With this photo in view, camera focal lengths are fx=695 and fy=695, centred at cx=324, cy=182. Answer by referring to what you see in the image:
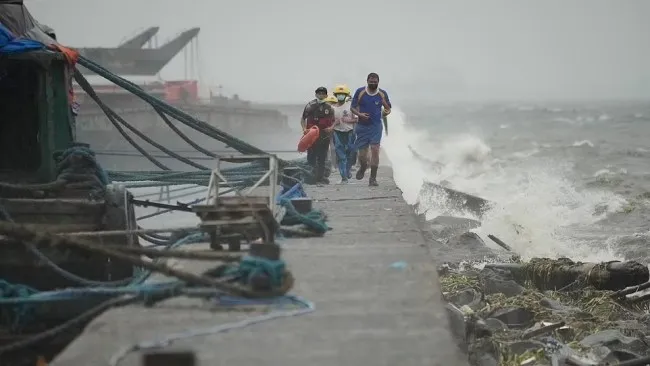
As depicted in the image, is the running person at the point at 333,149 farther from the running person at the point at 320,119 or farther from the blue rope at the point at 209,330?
the blue rope at the point at 209,330

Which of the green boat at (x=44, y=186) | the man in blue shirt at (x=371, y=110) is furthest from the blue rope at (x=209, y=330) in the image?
the man in blue shirt at (x=371, y=110)

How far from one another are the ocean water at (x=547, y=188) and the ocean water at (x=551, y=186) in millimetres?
30

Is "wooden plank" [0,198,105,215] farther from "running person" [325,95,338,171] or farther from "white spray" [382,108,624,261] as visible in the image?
"white spray" [382,108,624,261]

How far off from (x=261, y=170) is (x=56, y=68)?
360cm

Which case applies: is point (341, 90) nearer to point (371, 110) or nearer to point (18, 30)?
point (371, 110)

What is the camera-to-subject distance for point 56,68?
846cm

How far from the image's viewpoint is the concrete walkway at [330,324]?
4.04 meters

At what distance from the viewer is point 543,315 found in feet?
27.7

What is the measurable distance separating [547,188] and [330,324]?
24205mm

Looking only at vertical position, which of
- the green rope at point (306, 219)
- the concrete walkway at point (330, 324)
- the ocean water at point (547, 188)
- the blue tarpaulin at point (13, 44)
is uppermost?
the blue tarpaulin at point (13, 44)

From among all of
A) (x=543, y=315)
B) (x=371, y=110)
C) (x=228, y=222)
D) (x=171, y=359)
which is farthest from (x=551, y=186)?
(x=171, y=359)

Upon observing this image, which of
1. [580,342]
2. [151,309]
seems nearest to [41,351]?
[151,309]

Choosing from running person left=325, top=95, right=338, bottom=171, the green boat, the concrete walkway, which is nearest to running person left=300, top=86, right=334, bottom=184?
running person left=325, top=95, right=338, bottom=171

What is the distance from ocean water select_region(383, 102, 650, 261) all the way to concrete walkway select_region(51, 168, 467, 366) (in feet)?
31.1
